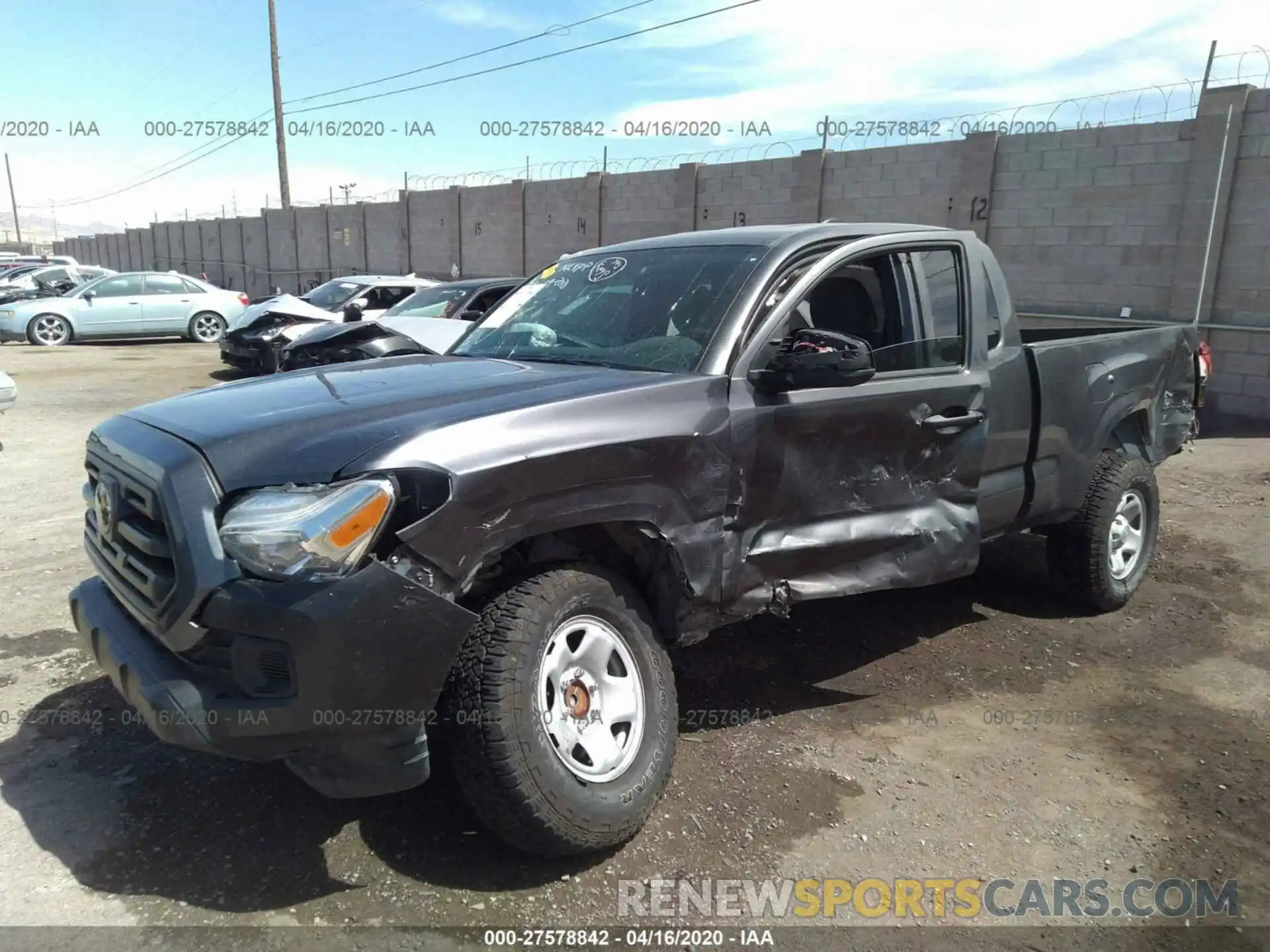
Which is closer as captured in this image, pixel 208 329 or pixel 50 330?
pixel 50 330

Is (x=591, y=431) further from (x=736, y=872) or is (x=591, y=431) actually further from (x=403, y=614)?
(x=736, y=872)

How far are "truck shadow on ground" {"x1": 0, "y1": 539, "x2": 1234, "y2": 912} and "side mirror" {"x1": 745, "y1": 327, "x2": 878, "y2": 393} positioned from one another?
1.45 meters

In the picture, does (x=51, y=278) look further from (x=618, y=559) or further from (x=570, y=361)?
(x=618, y=559)

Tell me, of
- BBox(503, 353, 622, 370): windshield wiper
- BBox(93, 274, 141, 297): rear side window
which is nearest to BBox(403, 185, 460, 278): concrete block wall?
BBox(93, 274, 141, 297): rear side window

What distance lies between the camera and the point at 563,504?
9.25 ft

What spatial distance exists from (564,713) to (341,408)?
116cm

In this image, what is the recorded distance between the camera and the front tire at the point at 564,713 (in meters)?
2.65

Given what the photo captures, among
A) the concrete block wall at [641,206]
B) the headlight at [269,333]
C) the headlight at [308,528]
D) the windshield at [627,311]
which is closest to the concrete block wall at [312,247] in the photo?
the concrete block wall at [641,206]

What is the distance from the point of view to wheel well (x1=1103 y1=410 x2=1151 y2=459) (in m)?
5.26

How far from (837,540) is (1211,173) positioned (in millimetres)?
9465

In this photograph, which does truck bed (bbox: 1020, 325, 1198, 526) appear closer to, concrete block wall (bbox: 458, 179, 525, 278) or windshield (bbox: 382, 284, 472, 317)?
windshield (bbox: 382, 284, 472, 317)

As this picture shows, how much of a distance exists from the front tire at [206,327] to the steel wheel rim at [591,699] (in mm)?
18897

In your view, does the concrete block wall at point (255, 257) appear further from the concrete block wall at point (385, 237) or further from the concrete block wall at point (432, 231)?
the concrete block wall at point (432, 231)

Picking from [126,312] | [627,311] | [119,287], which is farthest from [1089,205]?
[119,287]
